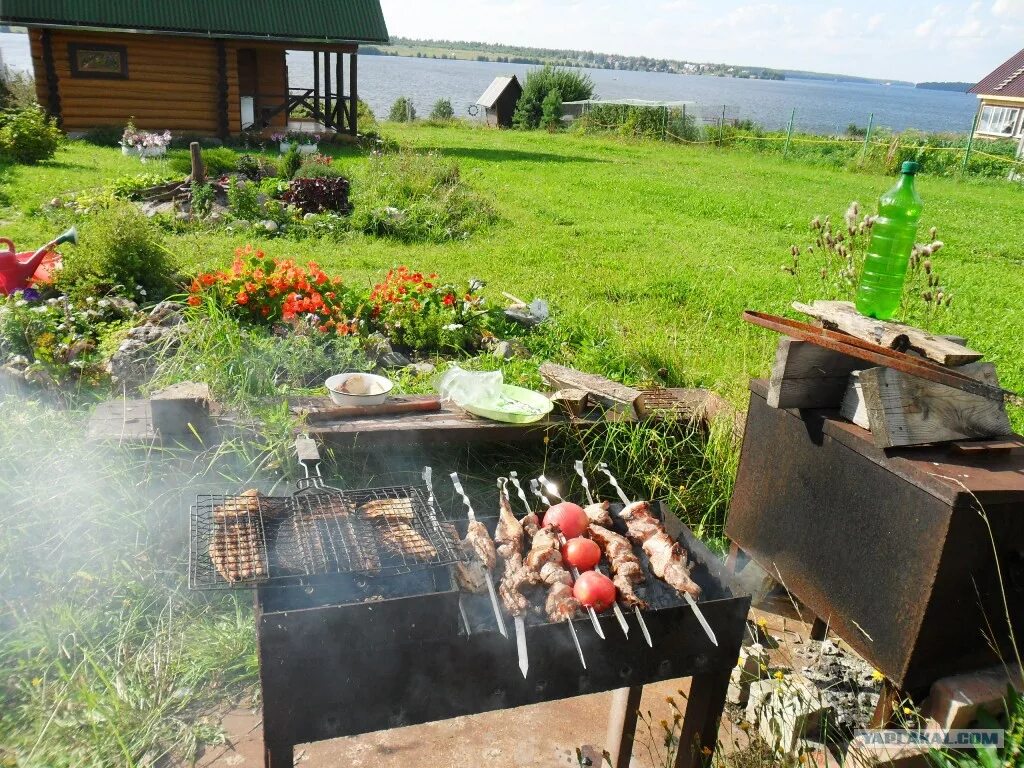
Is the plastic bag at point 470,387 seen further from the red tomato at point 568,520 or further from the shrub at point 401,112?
the shrub at point 401,112

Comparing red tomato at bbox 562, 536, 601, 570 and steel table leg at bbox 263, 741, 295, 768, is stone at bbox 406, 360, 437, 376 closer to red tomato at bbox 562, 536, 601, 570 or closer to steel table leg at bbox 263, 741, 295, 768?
red tomato at bbox 562, 536, 601, 570

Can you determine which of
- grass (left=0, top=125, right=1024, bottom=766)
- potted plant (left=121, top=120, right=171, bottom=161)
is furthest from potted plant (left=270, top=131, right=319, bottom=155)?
grass (left=0, top=125, right=1024, bottom=766)

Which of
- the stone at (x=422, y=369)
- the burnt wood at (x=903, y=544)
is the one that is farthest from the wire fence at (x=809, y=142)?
the burnt wood at (x=903, y=544)

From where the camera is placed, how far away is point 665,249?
11.4 meters

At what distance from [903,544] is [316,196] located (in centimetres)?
1028

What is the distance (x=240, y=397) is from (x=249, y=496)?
172cm

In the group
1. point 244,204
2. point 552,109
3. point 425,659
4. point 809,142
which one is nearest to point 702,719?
point 425,659

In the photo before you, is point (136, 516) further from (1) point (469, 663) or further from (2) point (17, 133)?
(2) point (17, 133)

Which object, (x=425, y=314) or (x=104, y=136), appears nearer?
(x=425, y=314)

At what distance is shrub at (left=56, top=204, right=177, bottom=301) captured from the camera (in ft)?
21.5

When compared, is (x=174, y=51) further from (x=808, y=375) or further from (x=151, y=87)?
(x=808, y=375)

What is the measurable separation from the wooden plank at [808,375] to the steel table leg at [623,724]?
129cm

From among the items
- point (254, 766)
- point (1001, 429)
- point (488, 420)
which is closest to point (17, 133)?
point (488, 420)

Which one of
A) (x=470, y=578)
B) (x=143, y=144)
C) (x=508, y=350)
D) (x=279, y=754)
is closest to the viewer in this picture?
(x=279, y=754)
